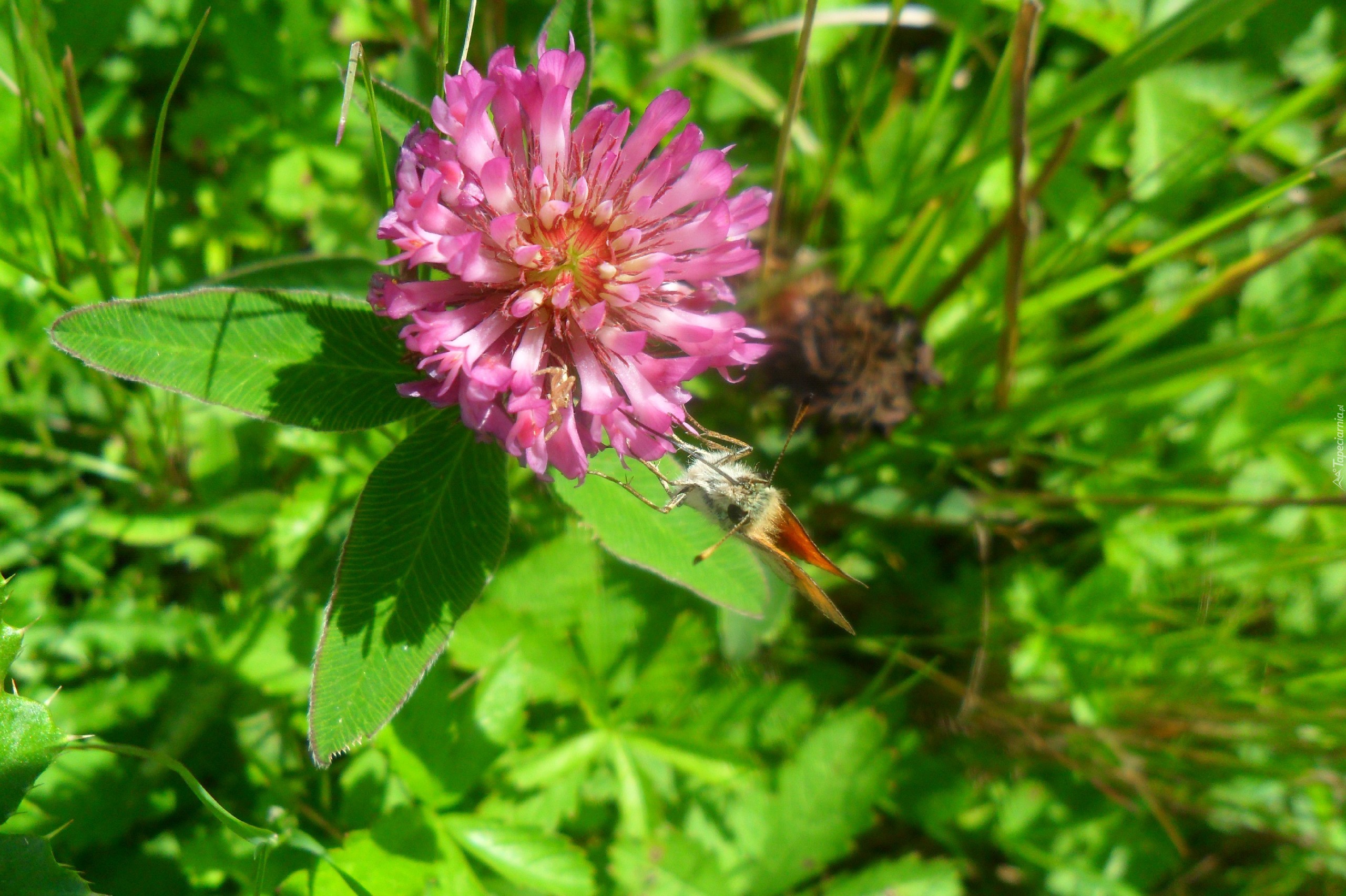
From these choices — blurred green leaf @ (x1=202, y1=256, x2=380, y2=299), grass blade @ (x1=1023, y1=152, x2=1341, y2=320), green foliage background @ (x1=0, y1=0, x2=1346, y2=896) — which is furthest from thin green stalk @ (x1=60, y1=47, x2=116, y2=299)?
grass blade @ (x1=1023, y1=152, x2=1341, y2=320)

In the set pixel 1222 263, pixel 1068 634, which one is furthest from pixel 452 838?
pixel 1222 263

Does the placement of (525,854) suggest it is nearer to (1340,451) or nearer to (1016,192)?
(1016,192)

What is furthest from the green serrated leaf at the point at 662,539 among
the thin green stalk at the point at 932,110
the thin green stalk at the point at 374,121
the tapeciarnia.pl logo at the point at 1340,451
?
the tapeciarnia.pl logo at the point at 1340,451

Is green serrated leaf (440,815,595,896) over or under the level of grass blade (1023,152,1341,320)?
under

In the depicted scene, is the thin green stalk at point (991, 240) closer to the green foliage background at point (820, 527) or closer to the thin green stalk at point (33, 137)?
the green foliage background at point (820, 527)

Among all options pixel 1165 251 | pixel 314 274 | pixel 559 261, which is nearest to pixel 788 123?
pixel 559 261

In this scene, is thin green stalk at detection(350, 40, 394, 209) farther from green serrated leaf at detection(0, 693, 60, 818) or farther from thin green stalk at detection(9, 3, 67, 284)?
green serrated leaf at detection(0, 693, 60, 818)

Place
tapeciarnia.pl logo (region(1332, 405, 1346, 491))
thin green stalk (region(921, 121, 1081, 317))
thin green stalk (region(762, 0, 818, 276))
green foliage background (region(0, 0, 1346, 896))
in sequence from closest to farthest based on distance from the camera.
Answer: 1. thin green stalk (region(762, 0, 818, 276))
2. green foliage background (region(0, 0, 1346, 896))
3. thin green stalk (region(921, 121, 1081, 317))
4. tapeciarnia.pl logo (region(1332, 405, 1346, 491))
